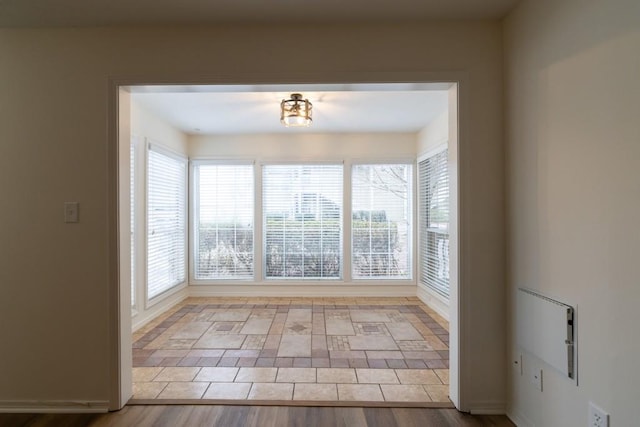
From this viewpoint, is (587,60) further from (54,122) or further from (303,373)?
(54,122)

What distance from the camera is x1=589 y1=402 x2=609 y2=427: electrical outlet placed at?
1.37 meters

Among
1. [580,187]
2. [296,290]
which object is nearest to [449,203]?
[580,187]

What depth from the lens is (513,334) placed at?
2000 millimetres

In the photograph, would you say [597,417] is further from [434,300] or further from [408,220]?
[408,220]

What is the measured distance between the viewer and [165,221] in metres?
4.20

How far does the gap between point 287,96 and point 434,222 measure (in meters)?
2.42

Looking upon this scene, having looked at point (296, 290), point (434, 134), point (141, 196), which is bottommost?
point (296, 290)

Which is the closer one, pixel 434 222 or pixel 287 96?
pixel 287 96

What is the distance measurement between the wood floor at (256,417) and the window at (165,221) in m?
1.84

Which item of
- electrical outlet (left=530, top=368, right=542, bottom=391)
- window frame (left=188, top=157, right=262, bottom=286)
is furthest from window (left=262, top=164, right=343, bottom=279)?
electrical outlet (left=530, top=368, right=542, bottom=391)

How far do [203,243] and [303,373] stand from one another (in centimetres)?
299

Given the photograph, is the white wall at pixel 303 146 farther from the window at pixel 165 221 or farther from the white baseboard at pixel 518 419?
the white baseboard at pixel 518 419

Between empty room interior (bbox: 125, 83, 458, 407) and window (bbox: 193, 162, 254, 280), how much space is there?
0.02 meters

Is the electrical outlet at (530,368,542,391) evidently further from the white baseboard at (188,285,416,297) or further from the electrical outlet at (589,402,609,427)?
the white baseboard at (188,285,416,297)
